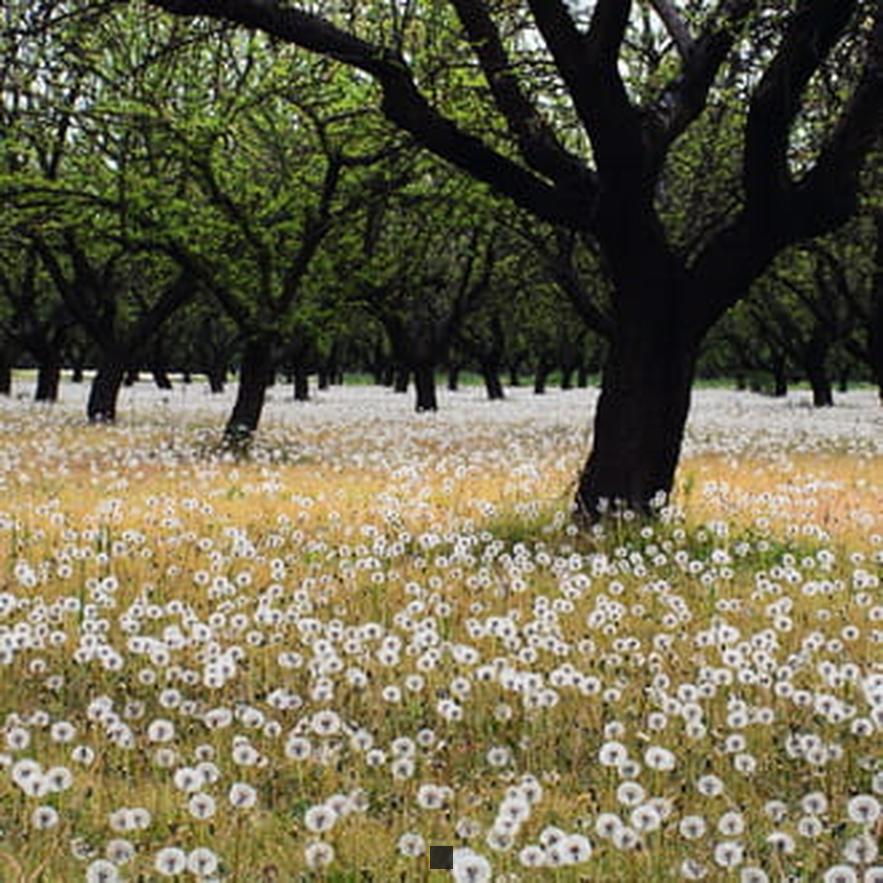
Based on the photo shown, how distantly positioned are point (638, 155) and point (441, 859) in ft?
26.0

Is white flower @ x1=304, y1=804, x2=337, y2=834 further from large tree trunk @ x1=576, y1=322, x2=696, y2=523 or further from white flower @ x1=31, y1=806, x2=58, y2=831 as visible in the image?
large tree trunk @ x1=576, y1=322, x2=696, y2=523

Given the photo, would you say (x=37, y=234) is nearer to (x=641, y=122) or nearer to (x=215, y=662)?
(x=641, y=122)

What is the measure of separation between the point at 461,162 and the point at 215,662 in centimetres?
662

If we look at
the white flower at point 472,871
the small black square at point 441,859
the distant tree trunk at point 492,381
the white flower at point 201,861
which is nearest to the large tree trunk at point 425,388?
the distant tree trunk at point 492,381

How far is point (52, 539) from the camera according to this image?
32.7 feet

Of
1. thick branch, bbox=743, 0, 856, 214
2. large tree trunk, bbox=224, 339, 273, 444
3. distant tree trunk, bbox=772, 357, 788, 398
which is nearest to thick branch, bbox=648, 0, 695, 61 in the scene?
thick branch, bbox=743, 0, 856, 214

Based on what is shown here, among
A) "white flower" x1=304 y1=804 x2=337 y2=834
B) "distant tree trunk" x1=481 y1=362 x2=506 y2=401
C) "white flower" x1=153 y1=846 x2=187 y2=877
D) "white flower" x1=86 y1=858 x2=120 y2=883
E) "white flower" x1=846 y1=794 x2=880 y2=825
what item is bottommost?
"white flower" x1=86 y1=858 x2=120 y2=883

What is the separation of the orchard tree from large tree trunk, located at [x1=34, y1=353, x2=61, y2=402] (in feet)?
101

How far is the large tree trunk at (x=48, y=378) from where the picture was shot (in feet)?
128

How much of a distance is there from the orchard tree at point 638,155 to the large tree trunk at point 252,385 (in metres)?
10.8

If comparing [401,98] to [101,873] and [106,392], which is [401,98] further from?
[106,392]

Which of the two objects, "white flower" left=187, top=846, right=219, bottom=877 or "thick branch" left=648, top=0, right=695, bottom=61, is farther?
"thick branch" left=648, top=0, right=695, bottom=61

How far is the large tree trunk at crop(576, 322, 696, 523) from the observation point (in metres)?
10.9

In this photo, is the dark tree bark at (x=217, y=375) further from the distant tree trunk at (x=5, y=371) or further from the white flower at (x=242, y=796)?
the white flower at (x=242, y=796)
